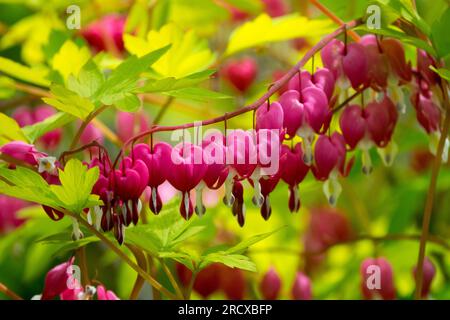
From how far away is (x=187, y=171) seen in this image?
892mm

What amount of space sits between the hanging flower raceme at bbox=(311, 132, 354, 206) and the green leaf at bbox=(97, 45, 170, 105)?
0.69 feet

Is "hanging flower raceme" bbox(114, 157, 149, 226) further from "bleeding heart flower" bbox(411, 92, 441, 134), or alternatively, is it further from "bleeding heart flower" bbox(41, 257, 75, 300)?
"bleeding heart flower" bbox(411, 92, 441, 134)

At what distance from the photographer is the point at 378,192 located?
6.84 ft

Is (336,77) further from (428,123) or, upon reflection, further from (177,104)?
(177,104)

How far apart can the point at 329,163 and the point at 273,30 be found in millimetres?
267

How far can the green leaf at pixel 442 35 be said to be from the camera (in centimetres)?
94

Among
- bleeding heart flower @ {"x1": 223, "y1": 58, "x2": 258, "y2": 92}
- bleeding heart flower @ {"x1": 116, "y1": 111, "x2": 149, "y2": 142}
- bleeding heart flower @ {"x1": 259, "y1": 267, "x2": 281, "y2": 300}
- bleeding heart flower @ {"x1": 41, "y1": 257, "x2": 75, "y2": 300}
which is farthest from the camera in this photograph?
bleeding heart flower @ {"x1": 223, "y1": 58, "x2": 258, "y2": 92}

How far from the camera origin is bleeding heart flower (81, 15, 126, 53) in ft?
5.24

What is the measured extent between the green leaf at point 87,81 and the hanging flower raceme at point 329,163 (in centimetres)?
25

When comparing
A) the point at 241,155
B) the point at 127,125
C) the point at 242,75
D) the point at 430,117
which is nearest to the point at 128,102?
the point at 241,155

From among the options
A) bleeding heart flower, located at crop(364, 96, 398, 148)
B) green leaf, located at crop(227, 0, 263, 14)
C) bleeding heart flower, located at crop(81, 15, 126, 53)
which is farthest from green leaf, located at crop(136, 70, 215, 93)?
bleeding heart flower, located at crop(81, 15, 126, 53)

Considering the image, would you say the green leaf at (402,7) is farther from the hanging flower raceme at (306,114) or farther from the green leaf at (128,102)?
the green leaf at (128,102)

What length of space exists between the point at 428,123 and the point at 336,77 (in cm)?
12

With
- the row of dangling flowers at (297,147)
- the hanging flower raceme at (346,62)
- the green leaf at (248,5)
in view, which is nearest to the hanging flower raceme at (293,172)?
the row of dangling flowers at (297,147)
